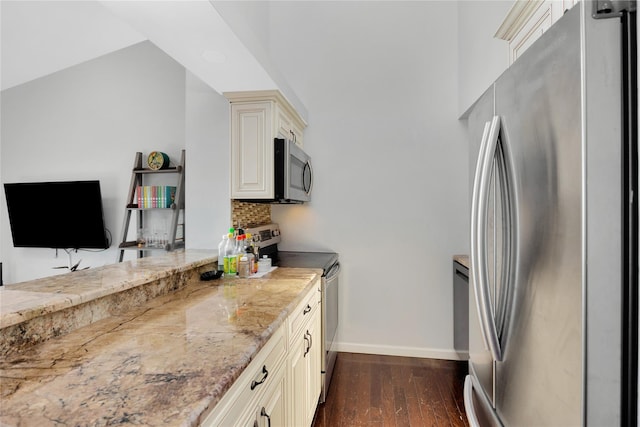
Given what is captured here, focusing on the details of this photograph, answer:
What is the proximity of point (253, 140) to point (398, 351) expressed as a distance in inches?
86.8

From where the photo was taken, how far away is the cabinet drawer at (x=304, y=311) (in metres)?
1.45

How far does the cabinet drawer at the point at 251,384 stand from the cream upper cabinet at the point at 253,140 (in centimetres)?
118

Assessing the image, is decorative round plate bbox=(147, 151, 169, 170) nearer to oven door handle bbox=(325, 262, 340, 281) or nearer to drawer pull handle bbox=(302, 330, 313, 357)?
oven door handle bbox=(325, 262, 340, 281)

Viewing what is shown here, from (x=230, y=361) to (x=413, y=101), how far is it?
268cm

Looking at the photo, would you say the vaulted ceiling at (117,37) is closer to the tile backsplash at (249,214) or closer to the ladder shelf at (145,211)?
the tile backsplash at (249,214)

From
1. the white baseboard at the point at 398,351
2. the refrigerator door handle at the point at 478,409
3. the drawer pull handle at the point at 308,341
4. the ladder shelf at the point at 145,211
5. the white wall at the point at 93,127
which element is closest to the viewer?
the refrigerator door handle at the point at 478,409

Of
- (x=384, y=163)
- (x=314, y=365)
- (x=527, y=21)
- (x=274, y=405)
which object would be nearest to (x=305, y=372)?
(x=314, y=365)

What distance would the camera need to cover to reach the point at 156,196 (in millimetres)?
3189

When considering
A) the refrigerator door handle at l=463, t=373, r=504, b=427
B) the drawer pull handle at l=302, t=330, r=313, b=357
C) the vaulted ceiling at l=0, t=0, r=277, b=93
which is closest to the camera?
the refrigerator door handle at l=463, t=373, r=504, b=427

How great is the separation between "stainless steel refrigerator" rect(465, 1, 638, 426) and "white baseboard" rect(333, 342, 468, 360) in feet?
6.81

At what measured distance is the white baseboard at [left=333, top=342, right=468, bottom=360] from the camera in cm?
278

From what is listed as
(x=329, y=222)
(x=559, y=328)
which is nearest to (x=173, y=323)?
(x=559, y=328)

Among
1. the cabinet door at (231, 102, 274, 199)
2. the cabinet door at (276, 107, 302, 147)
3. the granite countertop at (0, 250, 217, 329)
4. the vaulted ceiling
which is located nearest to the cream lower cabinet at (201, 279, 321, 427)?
the granite countertop at (0, 250, 217, 329)

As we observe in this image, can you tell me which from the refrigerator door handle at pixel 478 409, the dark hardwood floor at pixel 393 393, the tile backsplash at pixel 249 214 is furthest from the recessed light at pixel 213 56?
the dark hardwood floor at pixel 393 393
